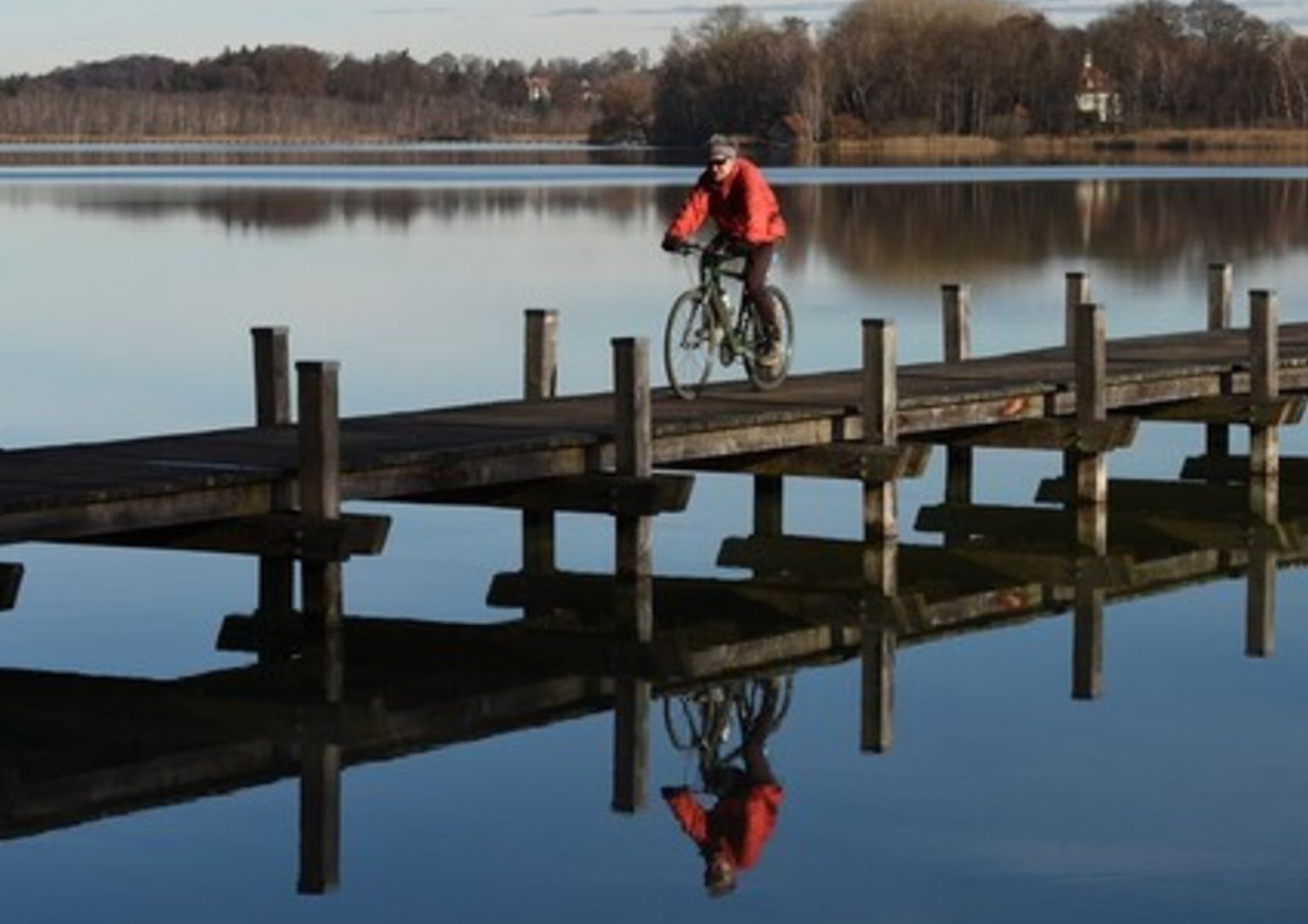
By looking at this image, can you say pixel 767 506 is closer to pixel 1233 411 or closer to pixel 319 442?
pixel 1233 411

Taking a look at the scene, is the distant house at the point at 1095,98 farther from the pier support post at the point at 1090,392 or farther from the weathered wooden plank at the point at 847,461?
the weathered wooden plank at the point at 847,461

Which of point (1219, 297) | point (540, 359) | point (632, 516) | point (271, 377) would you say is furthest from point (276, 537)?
point (1219, 297)

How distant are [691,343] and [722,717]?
5.59 metres

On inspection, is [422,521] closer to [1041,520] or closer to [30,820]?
[1041,520]

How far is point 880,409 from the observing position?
71.2 ft

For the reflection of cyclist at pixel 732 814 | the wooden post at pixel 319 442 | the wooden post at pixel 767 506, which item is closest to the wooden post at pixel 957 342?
the wooden post at pixel 767 506

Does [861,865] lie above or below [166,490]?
below

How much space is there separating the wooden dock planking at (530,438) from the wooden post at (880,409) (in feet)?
0.78

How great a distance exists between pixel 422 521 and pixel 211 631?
492 cm

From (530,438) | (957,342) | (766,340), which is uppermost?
(766,340)

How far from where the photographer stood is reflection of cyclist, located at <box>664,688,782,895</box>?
1405 cm

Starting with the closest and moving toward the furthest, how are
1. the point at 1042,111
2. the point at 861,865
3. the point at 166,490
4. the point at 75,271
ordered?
1. the point at 861,865
2. the point at 166,490
3. the point at 75,271
4. the point at 1042,111

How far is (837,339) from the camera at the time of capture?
127 ft

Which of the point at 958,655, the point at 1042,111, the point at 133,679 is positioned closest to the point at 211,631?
the point at 133,679
